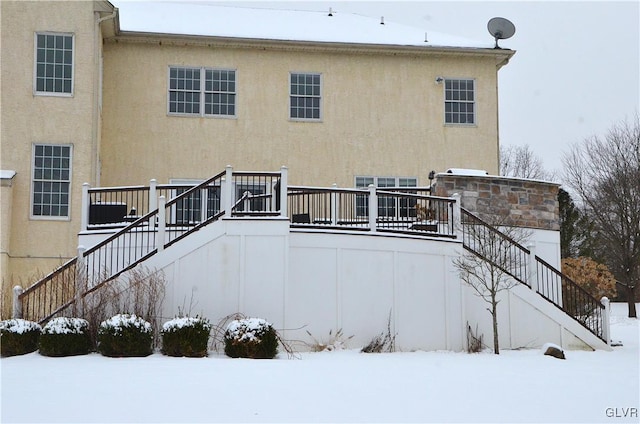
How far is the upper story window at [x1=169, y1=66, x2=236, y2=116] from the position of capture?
23250 millimetres

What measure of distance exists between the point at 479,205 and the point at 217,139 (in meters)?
7.60

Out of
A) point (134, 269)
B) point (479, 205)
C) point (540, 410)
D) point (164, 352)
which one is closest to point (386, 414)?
point (540, 410)

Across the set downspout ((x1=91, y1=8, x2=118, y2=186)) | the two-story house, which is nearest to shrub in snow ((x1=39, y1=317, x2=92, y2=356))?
the two-story house

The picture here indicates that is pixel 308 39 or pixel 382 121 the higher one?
pixel 308 39

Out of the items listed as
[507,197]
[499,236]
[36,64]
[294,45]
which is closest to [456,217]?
[499,236]

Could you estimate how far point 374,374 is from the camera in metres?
13.4

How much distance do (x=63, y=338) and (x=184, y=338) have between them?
79.6 inches

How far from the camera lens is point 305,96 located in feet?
78.6

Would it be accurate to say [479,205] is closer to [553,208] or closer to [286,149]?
[553,208]

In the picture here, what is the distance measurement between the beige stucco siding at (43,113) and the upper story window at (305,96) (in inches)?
218

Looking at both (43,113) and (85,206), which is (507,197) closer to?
(85,206)

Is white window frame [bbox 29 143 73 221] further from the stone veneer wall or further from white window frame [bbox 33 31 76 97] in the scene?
the stone veneer wall

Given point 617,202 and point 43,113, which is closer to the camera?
point 43,113

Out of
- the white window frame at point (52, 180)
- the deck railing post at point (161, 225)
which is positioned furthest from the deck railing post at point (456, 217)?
the white window frame at point (52, 180)
